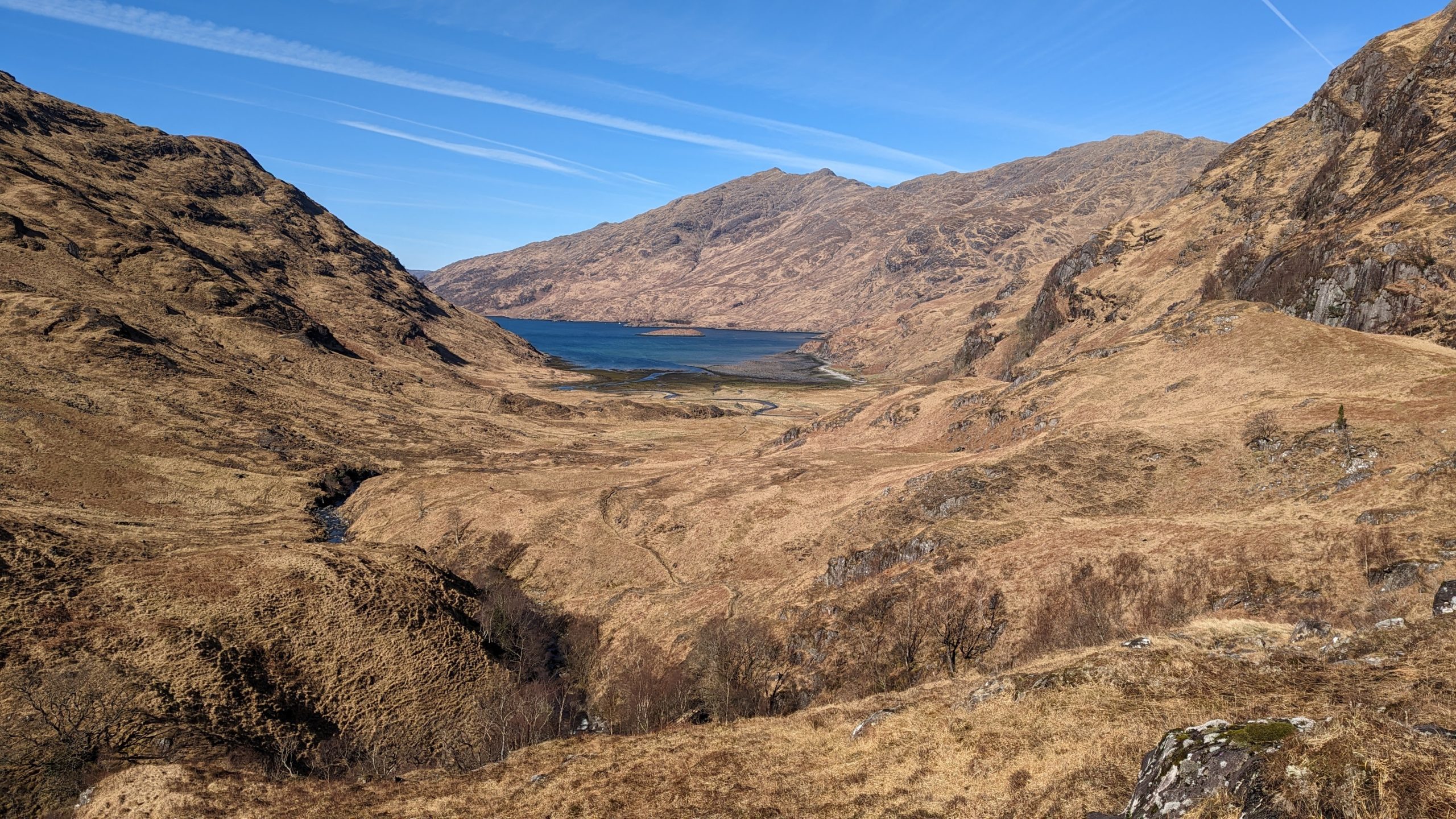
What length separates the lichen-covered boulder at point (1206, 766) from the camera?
47.4ft

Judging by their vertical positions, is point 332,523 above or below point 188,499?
below

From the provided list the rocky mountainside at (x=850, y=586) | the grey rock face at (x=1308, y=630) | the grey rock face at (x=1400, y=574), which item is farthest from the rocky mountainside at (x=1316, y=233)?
the grey rock face at (x=1308, y=630)

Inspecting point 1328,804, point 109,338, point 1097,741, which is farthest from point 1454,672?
point 109,338

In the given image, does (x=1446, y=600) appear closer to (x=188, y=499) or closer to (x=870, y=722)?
(x=870, y=722)

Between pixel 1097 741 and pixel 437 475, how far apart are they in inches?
4202

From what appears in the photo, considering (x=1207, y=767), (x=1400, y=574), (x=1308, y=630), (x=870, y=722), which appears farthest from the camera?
(x=1400, y=574)

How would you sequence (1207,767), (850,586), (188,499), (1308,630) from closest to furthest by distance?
(1207,767) < (1308,630) < (850,586) < (188,499)

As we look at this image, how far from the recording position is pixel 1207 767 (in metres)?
14.9

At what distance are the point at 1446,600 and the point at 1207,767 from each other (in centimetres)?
1818

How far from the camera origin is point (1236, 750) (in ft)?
49.1

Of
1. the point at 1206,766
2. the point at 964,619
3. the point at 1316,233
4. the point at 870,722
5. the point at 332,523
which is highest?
the point at 1316,233

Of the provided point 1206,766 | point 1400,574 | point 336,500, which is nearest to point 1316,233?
point 1400,574

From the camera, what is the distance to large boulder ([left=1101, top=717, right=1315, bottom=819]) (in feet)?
47.2

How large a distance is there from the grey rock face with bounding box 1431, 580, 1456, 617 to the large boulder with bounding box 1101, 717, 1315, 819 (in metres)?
14.4
